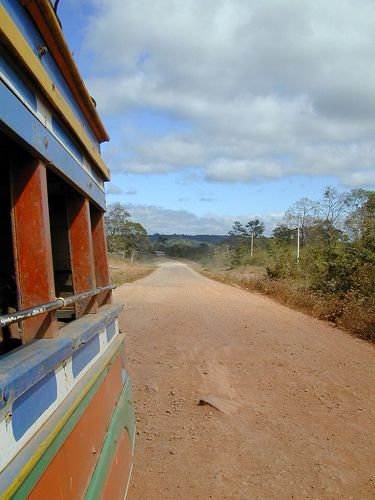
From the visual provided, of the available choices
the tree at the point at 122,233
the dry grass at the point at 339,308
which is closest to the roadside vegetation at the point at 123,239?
the tree at the point at 122,233

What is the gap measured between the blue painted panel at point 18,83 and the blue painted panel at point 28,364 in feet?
2.91

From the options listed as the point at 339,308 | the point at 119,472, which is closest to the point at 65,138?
the point at 119,472

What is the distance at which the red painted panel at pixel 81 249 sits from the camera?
2939 mm

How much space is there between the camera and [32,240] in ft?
6.23

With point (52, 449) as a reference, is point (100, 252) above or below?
above

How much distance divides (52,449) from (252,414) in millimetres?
4178

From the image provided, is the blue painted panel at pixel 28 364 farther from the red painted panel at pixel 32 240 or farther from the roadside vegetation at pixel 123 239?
the roadside vegetation at pixel 123 239

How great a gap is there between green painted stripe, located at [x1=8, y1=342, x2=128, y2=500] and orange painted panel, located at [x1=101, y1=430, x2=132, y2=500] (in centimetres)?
50

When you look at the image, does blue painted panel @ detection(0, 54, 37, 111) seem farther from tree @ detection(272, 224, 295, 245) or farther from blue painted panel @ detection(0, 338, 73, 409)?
tree @ detection(272, 224, 295, 245)

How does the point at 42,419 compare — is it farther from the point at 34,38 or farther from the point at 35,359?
the point at 34,38

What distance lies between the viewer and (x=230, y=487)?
12.6 ft

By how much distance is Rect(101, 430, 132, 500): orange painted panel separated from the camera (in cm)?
242

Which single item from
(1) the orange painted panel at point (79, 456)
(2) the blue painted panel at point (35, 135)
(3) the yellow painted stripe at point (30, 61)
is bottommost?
(1) the orange painted panel at point (79, 456)

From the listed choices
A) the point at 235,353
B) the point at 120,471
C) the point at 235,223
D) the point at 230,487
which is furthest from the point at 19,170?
the point at 235,223
